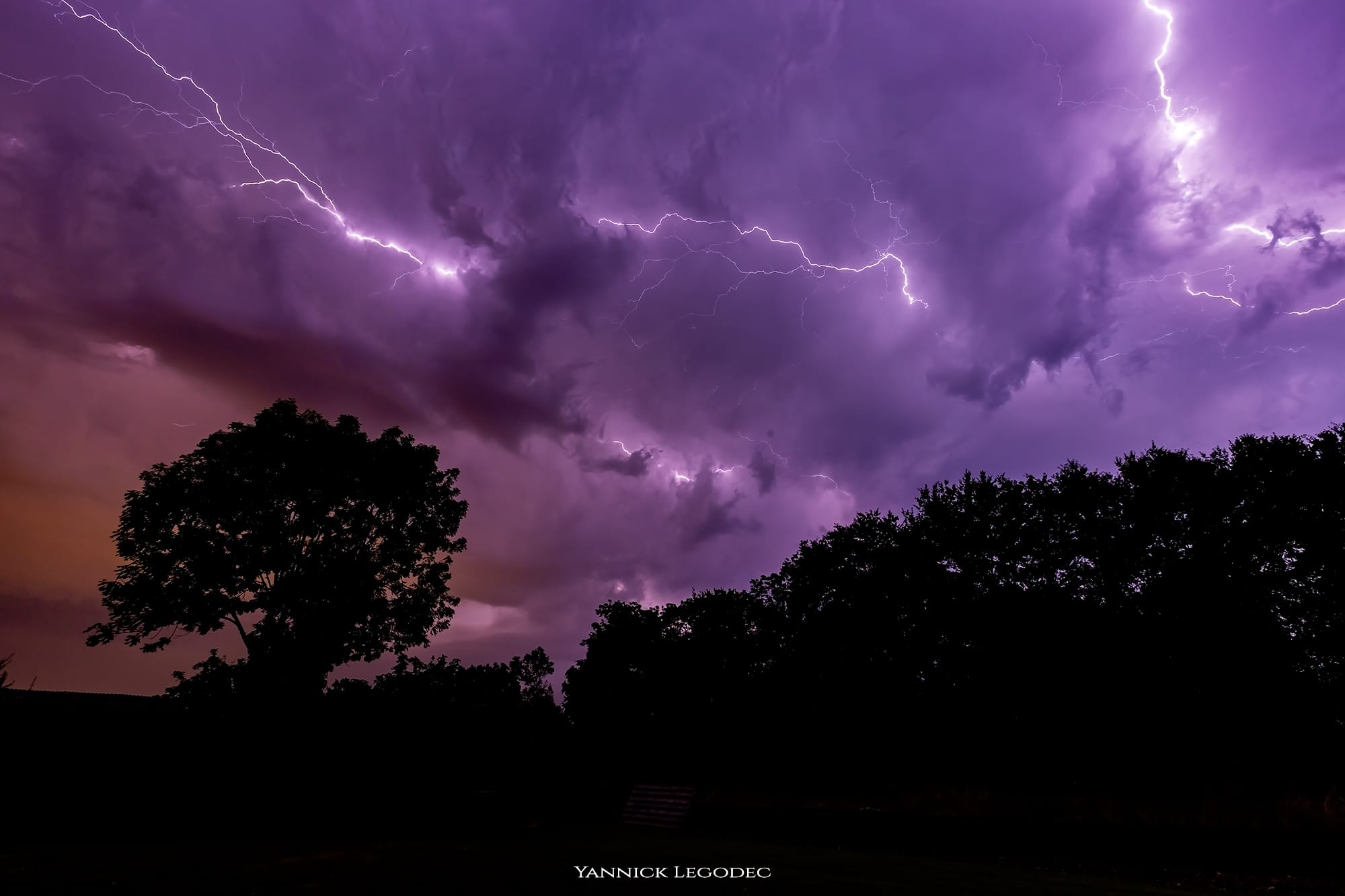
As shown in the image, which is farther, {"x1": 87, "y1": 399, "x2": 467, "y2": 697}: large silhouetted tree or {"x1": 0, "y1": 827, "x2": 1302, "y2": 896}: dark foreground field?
{"x1": 87, "y1": 399, "x2": 467, "y2": 697}: large silhouetted tree

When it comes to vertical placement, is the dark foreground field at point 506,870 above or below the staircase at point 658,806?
above

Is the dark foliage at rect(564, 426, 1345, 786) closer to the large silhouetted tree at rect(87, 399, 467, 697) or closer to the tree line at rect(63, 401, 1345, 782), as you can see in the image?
the tree line at rect(63, 401, 1345, 782)

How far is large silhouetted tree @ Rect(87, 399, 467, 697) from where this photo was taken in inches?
825

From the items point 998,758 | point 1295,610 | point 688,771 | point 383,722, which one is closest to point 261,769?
point 383,722

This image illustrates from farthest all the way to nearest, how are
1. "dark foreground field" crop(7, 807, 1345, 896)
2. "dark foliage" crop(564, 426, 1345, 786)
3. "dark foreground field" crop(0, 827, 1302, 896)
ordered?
"dark foliage" crop(564, 426, 1345, 786), "dark foreground field" crop(7, 807, 1345, 896), "dark foreground field" crop(0, 827, 1302, 896)

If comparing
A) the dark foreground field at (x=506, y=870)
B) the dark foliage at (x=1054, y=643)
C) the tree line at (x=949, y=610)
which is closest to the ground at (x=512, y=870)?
the dark foreground field at (x=506, y=870)

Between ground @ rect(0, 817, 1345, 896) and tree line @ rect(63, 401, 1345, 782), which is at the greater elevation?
tree line @ rect(63, 401, 1345, 782)

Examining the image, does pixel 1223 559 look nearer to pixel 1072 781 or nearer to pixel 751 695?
pixel 1072 781

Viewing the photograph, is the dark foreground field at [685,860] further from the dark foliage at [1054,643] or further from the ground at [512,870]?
the dark foliage at [1054,643]

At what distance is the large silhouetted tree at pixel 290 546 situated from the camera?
21.0 m

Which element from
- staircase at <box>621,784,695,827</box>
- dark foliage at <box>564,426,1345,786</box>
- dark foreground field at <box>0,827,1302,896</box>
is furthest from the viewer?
dark foliage at <box>564,426,1345,786</box>

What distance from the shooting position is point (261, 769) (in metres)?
17.0

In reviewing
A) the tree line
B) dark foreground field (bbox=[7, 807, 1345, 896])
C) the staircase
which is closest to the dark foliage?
the tree line

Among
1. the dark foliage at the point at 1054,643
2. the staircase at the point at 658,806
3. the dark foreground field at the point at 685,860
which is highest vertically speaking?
the dark foliage at the point at 1054,643
